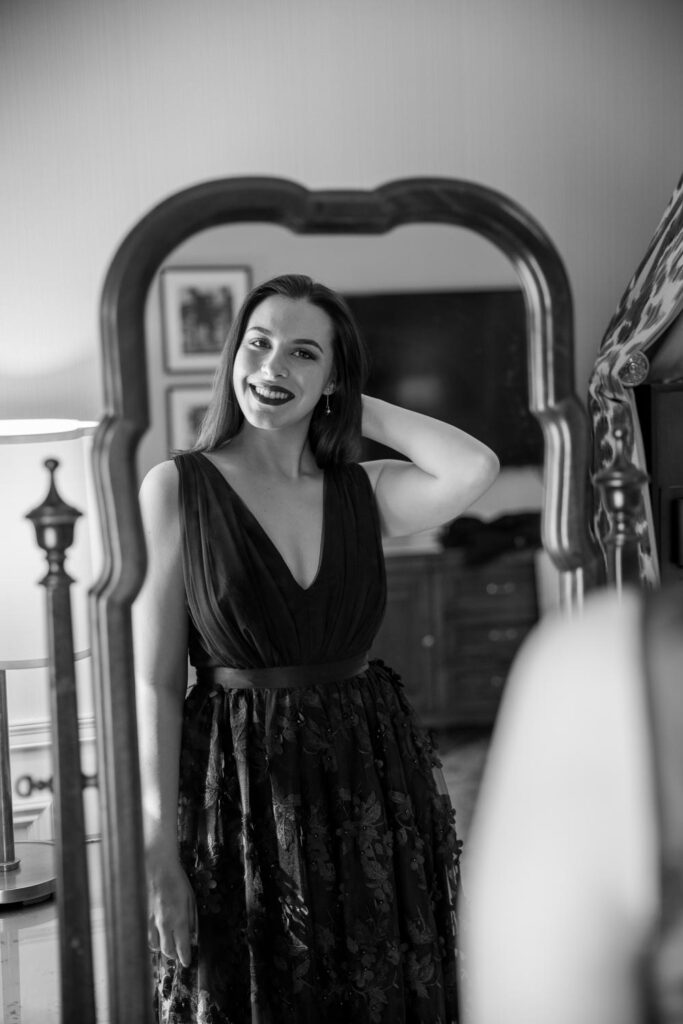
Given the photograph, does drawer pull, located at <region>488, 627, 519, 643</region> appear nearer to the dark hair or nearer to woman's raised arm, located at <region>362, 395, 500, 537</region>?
woman's raised arm, located at <region>362, 395, 500, 537</region>

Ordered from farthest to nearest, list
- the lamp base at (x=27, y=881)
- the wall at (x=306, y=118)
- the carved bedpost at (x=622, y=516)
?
1. the lamp base at (x=27, y=881)
2. the wall at (x=306, y=118)
3. the carved bedpost at (x=622, y=516)

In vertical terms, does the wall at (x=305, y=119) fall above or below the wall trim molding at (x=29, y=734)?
above

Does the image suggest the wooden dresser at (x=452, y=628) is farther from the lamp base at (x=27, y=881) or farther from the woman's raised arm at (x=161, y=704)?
the lamp base at (x=27, y=881)

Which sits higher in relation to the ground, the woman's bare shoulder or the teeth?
the teeth

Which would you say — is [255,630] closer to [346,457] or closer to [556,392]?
[346,457]

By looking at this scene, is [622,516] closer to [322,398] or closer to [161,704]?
[322,398]

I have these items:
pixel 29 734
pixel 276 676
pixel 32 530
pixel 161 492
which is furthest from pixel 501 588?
pixel 29 734

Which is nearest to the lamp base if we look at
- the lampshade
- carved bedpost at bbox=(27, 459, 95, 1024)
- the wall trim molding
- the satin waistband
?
the wall trim molding

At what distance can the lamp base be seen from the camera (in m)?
1.40

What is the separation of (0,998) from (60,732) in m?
0.48

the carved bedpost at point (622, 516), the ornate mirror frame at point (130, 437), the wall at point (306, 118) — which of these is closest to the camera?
the ornate mirror frame at point (130, 437)

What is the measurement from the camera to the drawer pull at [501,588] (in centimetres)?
108

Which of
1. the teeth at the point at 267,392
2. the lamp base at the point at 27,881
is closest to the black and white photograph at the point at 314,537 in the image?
the teeth at the point at 267,392

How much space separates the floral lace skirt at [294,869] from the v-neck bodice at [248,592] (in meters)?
0.04
